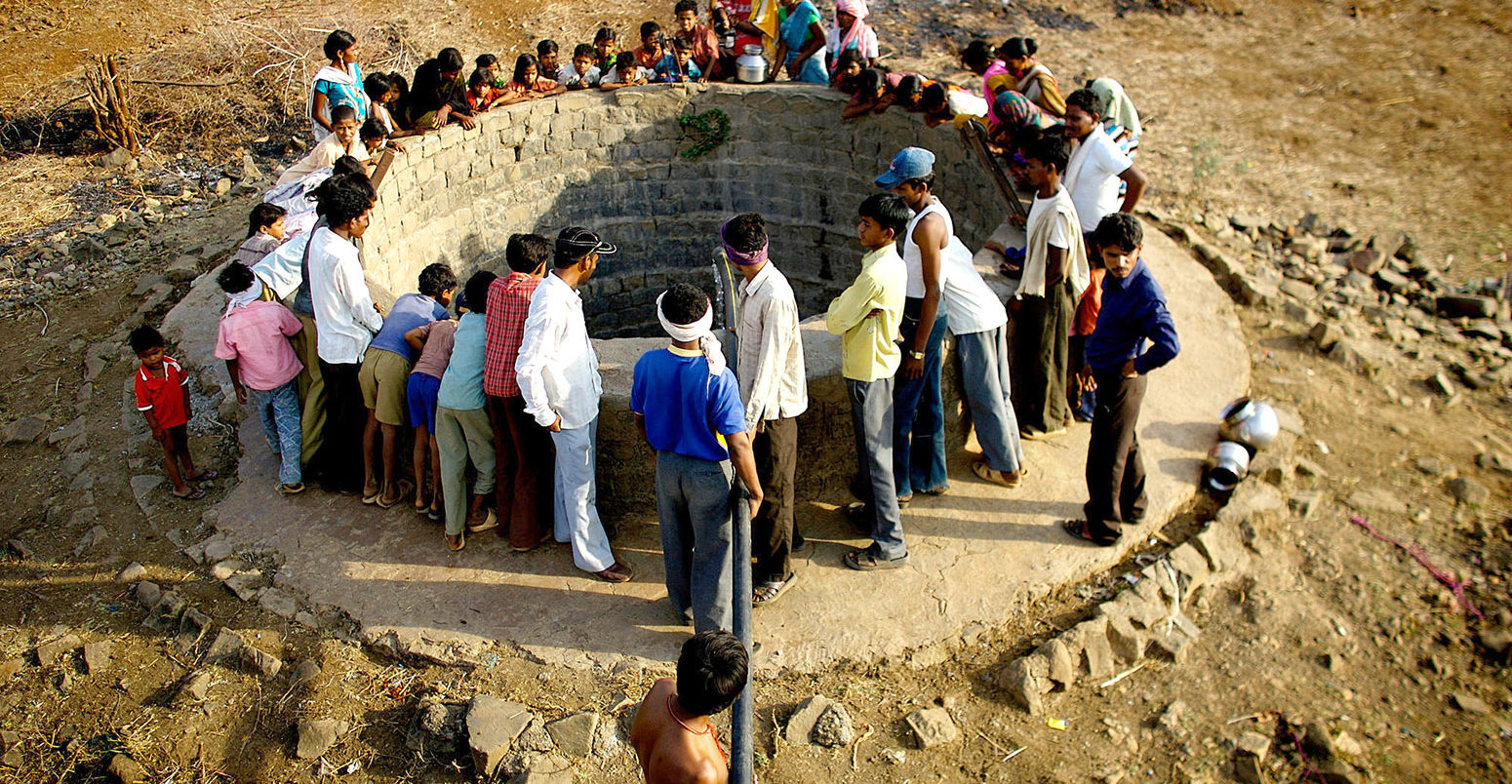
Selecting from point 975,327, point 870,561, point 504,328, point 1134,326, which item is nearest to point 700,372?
point 504,328

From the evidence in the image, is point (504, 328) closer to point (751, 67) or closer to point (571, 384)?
point (571, 384)

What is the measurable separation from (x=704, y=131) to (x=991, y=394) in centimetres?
421

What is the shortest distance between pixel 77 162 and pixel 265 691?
23.6ft

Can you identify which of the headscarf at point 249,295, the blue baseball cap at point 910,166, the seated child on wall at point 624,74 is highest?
the blue baseball cap at point 910,166

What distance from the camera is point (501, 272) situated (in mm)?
7941

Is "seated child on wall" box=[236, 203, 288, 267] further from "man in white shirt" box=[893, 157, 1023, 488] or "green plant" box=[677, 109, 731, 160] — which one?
"green plant" box=[677, 109, 731, 160]

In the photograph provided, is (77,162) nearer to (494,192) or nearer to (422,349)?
(494,192)

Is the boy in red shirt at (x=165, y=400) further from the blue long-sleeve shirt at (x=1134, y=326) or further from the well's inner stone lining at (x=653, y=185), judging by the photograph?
the blue long-sleeve shirt at (x=1134, y=326)

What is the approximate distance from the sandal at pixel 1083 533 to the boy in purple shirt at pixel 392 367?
10.9ft

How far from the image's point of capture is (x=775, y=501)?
4418 mm

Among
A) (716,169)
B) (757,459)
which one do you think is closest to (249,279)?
(757,459)

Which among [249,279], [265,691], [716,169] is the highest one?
[249,279]

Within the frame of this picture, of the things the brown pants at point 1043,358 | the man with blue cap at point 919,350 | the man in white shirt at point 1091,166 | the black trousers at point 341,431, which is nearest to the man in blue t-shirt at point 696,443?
the man with blue cap at point 919,350

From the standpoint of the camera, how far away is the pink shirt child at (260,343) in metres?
4.80
